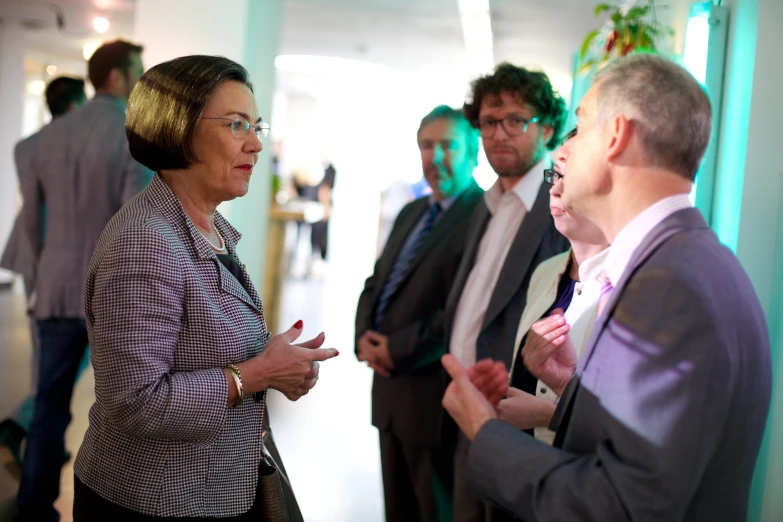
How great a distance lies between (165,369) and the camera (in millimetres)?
1489

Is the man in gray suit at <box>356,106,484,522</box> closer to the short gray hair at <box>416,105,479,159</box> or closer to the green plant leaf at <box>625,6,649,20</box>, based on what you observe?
the short gray hair at <box>416,105,479,159</box>

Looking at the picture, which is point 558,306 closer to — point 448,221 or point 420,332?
point 420,332

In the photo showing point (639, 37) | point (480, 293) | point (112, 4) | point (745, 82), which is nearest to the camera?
point (745, 82)

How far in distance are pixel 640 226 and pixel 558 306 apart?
79cm

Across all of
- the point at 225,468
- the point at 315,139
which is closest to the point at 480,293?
the point at 225,468

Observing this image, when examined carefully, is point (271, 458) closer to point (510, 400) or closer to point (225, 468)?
point (225, 468)

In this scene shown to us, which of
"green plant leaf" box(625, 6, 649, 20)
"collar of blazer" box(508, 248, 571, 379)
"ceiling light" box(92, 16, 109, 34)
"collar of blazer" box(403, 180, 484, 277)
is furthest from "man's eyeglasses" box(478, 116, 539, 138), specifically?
"ceiling light" box(92, 16, 109, 34)

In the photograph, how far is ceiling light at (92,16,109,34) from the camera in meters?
10.7

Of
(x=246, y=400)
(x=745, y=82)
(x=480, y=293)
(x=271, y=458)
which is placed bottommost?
(x=271, y=458)

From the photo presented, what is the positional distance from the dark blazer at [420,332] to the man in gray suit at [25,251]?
5.40 feet

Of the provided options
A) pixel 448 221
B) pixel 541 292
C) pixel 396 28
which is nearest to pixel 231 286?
pixel 541 292

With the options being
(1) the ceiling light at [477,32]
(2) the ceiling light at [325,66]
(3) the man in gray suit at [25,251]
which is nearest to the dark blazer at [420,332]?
(3) the man in gray suit at [25,251]

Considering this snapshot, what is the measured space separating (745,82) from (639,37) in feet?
3.68

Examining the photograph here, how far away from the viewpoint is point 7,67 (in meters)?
10.6
